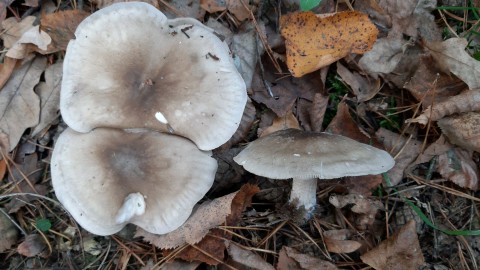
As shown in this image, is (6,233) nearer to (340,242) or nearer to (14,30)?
(14,30)

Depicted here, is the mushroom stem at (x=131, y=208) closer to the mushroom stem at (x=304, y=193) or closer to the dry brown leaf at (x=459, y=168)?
the mushroom stem at (x=304, y=193)

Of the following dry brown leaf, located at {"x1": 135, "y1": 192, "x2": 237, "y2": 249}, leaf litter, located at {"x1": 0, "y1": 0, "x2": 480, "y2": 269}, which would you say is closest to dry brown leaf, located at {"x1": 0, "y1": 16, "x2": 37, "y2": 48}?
leaf litter, located at {"x1": 0, "y1": 0, "x2": 480, "y2": 269}

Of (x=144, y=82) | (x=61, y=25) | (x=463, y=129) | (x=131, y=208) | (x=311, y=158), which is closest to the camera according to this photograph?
(x=311, y=158)

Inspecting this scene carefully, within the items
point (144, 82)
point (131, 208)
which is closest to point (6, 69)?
point (144, 82)

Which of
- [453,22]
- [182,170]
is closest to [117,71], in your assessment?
[182,170]

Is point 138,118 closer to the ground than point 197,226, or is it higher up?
higher up

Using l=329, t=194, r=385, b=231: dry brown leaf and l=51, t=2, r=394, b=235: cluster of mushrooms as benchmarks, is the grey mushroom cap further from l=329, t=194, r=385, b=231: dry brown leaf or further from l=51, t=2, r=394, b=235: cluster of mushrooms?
l=329, t=194, r=385, b=231: dry brown leaf
